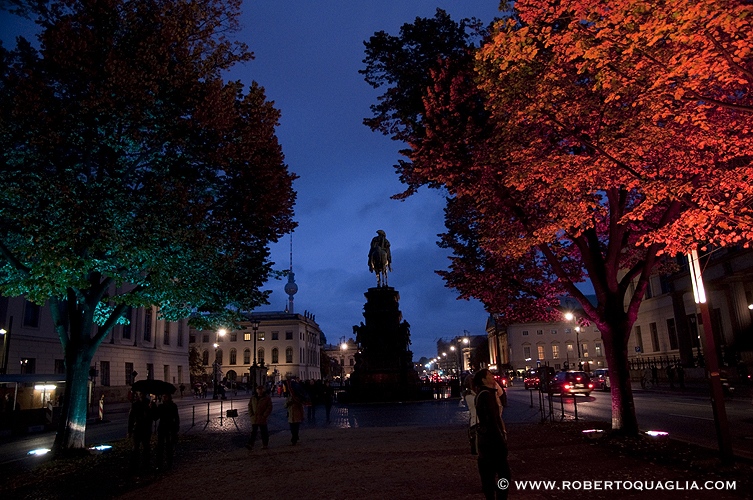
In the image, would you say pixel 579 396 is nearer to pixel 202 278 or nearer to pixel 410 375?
pixel 410 375

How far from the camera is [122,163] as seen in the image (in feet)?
42.7

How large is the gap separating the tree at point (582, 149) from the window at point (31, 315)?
97.5 ft

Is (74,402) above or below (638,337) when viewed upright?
below

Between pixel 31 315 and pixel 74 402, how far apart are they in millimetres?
24134

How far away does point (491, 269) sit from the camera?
15.8 m

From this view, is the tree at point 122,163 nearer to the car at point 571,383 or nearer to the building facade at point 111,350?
the building facade at point 111,350

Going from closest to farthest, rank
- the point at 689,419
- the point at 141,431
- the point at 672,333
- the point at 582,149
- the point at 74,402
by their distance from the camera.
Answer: the point at 141,431 → the point at 582,149 → the point at 74,402 → the point at 689,419 → the point at 672,333

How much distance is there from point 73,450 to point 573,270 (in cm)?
1540

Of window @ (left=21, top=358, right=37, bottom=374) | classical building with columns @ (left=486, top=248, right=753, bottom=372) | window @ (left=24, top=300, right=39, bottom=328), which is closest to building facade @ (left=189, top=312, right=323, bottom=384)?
classical building with columns @ (left=486, top=248, right=753, bottom=372)

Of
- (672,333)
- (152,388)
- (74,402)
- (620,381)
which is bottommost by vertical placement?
(620,381)

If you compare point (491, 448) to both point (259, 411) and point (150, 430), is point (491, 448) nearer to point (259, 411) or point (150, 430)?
point (150, 430)

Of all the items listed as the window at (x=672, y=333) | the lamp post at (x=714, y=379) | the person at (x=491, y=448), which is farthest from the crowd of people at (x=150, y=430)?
the window at (x=672, y=333)

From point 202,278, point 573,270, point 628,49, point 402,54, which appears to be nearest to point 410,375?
point 573,270

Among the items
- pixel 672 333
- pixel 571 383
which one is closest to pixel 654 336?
pixel 672 333
